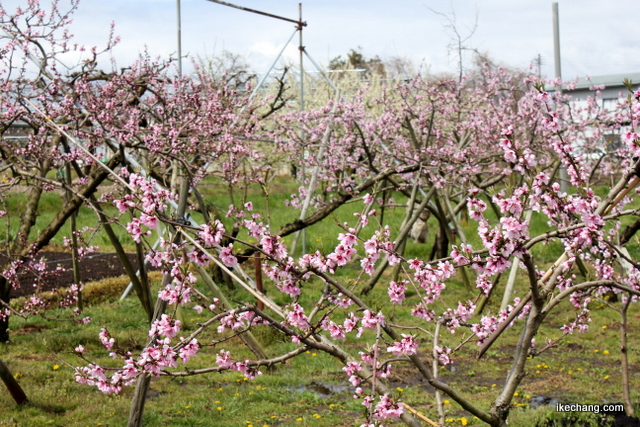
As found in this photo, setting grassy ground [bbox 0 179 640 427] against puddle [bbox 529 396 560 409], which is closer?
grassy ground [bbox 0 179 640 427]

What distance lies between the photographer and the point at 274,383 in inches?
243

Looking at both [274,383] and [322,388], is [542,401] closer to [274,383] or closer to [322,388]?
[322,388]

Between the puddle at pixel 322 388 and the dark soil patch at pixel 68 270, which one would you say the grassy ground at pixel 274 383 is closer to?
the puddle at pixel 322 388

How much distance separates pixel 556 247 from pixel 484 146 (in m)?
3.13

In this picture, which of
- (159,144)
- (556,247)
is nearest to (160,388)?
(159,144)

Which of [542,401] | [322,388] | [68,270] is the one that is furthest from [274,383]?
[68,270]

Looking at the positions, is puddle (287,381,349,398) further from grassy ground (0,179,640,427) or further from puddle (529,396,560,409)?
puddle (529,396,560,409)

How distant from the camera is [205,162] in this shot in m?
8.34

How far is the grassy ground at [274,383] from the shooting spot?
4.95 meters

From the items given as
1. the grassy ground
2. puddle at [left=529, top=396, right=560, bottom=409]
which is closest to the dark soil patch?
the grassy ground

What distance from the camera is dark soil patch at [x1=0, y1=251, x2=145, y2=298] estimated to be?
10.0 metres

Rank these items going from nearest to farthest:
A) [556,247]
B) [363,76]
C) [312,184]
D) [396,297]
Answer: [396,297] → [312,184] → [556,247] → [363,76]

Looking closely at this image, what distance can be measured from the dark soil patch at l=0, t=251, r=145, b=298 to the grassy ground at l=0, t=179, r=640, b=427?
1.61 metres

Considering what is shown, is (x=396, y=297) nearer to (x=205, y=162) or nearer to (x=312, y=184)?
(x=205, y=162)
